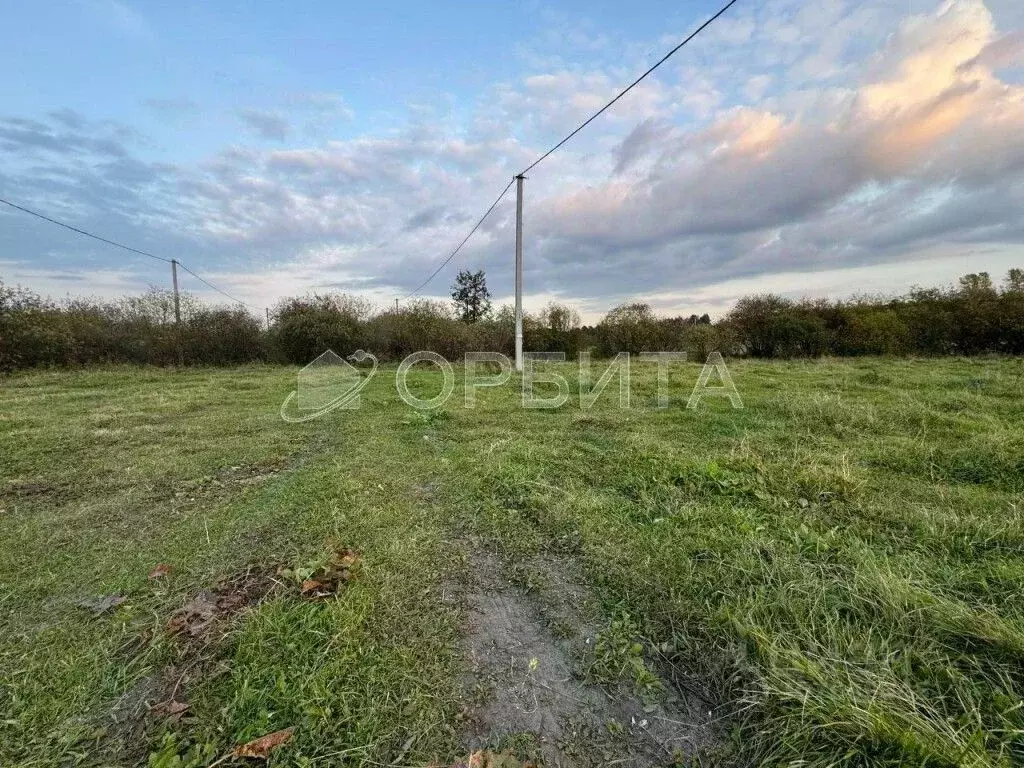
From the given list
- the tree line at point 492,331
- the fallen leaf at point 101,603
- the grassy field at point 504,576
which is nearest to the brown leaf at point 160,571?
the grassy field at point 504,576

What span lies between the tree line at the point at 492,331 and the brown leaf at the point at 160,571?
46.4 feet

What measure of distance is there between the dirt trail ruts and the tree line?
14648mm

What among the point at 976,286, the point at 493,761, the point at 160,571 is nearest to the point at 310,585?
the point at 160,571

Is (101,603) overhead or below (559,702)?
overhead

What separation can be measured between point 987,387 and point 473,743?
31.3 ft

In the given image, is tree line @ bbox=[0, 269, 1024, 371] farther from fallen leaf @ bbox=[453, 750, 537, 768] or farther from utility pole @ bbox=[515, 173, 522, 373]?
fallen leaf @ bbox=[453, 750, 537, 768]

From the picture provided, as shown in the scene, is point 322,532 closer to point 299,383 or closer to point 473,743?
point 473,743

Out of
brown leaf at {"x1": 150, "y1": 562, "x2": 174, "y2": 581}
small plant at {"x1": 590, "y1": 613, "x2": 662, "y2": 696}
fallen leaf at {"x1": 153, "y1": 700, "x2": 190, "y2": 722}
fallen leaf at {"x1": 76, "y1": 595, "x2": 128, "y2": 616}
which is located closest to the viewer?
fallen leaf at {"x1": 153, "y1": 700, "x2": 190, "y2": 722}

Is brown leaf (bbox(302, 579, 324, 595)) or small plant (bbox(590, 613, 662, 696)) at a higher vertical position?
brown leaf (bbox(302, 579, 324, 595))

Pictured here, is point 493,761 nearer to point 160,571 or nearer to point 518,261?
point 160,571

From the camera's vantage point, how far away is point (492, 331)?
667 inches

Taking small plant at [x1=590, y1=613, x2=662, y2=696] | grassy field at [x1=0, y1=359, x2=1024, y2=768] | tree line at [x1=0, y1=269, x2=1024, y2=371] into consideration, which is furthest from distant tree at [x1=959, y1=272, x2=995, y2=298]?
small plant at [x1=590, y1=613, x2=662, y2=696]

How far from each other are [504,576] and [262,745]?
1.26m

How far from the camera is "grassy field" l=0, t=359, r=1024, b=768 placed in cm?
139
